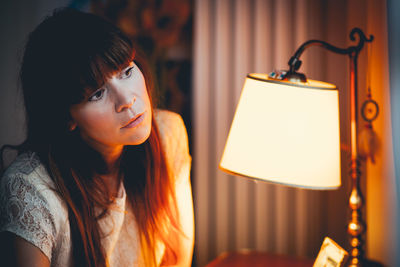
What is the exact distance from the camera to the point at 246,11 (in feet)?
4.85

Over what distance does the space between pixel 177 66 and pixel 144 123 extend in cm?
86

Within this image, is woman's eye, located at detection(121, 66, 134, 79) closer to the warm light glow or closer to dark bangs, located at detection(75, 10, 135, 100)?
dark bangs, located at detection(75, 10, 135, 100)

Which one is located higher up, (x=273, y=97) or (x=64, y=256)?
(x=273, y=97)

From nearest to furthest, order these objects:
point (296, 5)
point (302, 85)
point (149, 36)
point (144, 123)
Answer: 1. point (302, 85)
2. point (144, 123)
3. point (296, 5)
4. point (149, 36)

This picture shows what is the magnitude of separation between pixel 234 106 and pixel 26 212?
927 mm

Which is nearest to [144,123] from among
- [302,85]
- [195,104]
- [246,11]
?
[302,85]

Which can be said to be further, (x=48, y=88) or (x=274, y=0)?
(x=274, y=0)

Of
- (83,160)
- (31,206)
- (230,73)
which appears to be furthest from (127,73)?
(230,73)

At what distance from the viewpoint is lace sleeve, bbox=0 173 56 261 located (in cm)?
87

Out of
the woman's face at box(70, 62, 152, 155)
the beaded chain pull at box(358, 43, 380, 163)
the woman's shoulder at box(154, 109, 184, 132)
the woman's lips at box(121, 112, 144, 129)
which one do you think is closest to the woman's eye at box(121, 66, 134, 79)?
the woman's face at box(70, 62, 152, 155)

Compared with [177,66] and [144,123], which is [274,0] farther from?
[144,123]

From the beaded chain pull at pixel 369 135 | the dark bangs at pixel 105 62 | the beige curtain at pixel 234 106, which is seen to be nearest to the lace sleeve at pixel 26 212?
the dark bangs at pixel 105 62

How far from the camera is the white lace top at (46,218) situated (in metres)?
0.88

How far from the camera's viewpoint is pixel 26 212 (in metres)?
0.88
